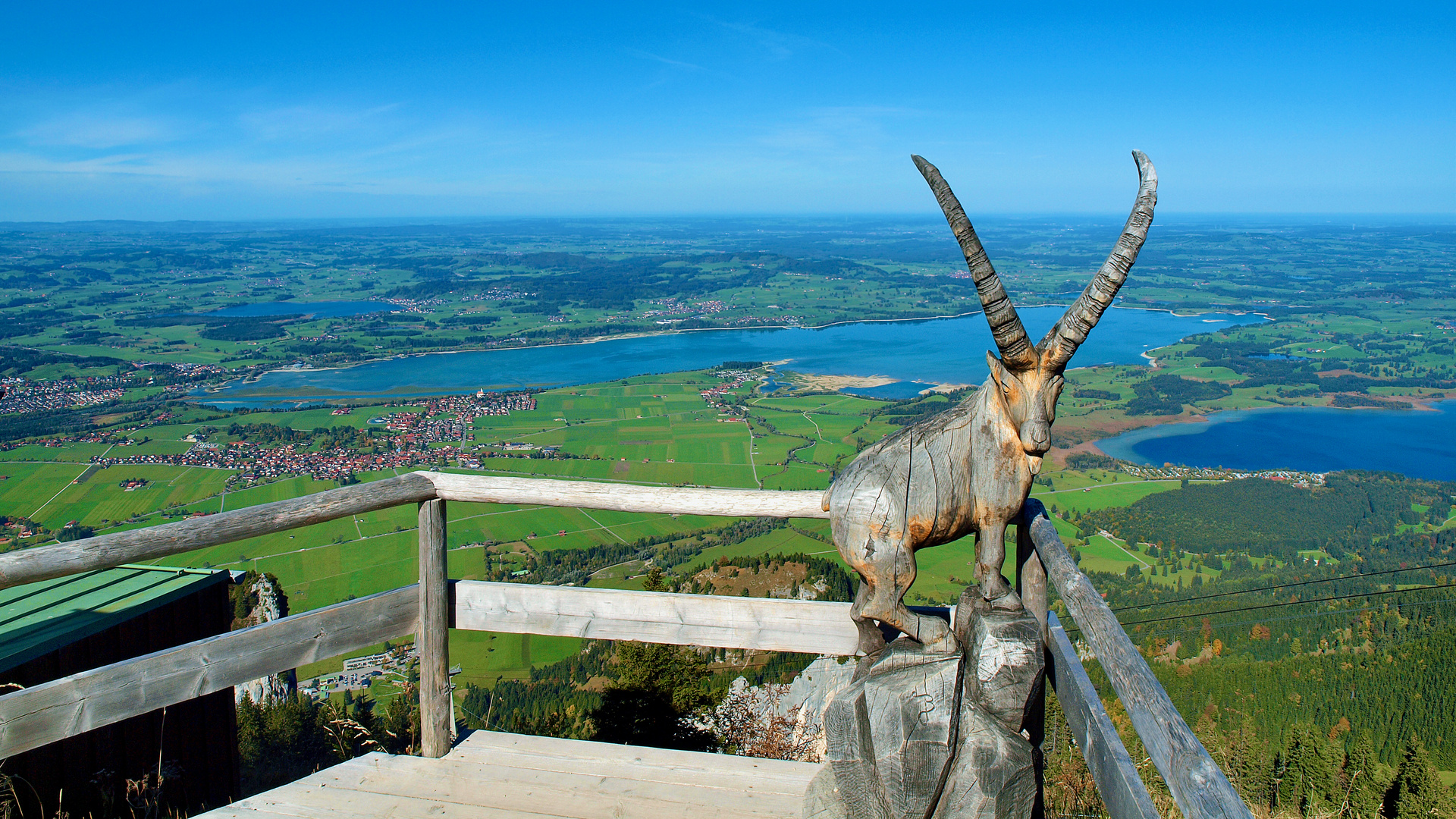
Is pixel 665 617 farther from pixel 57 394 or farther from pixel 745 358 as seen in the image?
pixel 745 358

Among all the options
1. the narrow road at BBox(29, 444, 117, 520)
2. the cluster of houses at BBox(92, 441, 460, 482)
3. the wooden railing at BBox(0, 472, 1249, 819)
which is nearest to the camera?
the wooden railing at BBox(0, 472, 1249, 819)

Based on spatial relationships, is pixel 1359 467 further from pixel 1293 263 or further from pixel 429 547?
pixel 1293 263

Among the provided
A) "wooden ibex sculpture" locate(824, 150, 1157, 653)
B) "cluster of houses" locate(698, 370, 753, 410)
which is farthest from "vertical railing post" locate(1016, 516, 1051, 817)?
"cluster of houses" locate(698, 370, 753, 410)

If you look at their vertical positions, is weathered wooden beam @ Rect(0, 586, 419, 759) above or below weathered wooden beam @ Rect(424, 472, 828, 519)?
below

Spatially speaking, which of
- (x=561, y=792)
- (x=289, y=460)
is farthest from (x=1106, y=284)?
(x=289, y=460)

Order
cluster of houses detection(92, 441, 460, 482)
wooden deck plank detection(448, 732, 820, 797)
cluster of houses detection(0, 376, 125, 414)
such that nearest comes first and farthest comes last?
wooden deck plank detection(448, 732, 820, 797), cluster of houses detection(92, 441, 460, 482), cluster of houses detection(0, 376, 125, 414)

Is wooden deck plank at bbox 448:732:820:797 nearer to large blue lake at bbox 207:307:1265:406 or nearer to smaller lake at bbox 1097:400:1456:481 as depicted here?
smaller lake at bbox 1097:400:1456:481

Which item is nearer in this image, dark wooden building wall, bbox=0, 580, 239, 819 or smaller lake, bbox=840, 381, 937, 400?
dark wooden building wall, bbox=0, 580, 239, 819
